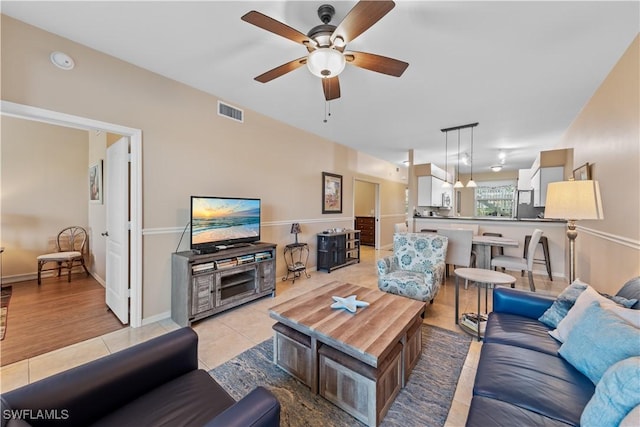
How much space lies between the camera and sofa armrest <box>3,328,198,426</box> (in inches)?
36.9

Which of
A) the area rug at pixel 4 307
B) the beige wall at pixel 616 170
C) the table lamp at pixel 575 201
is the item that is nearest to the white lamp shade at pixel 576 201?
the table lamp at pixel 575 201

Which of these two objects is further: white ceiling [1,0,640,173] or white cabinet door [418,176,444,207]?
white cabinet door [418,176,444,207]

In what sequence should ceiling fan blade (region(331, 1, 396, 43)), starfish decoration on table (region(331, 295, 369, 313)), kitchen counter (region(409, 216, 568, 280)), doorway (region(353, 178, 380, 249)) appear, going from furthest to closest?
1. doorway (region(353, 178, 380, 249))
2. kitchen counter (region(409, 216, 568, 280))
3. starfish decoration on table (region(331, 295, 369, 313))
4. ceiling fan blade (region(331, 1, 396, 43))

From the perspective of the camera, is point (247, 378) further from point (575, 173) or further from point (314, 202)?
point (575, 173)

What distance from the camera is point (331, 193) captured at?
5.43m

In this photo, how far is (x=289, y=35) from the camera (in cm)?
176

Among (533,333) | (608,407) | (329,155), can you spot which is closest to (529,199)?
(329,155)

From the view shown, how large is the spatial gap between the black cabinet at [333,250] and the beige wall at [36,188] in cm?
457

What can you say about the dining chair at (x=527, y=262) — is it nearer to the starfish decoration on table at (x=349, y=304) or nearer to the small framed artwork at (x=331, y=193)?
the starfish decoration on table at (x=349, y=304)

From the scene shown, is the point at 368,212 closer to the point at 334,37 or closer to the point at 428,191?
the point at 428,191

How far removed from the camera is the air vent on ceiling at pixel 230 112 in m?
3.34

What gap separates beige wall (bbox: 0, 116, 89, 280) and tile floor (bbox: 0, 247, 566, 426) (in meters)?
3.27

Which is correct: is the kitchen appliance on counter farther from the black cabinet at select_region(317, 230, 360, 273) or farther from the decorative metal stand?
the decorative metal stand

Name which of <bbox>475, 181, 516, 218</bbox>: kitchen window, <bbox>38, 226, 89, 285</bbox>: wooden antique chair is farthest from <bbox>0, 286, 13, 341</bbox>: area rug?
<bbox>475, 181, 516, 218</bbox>: kitchen window
